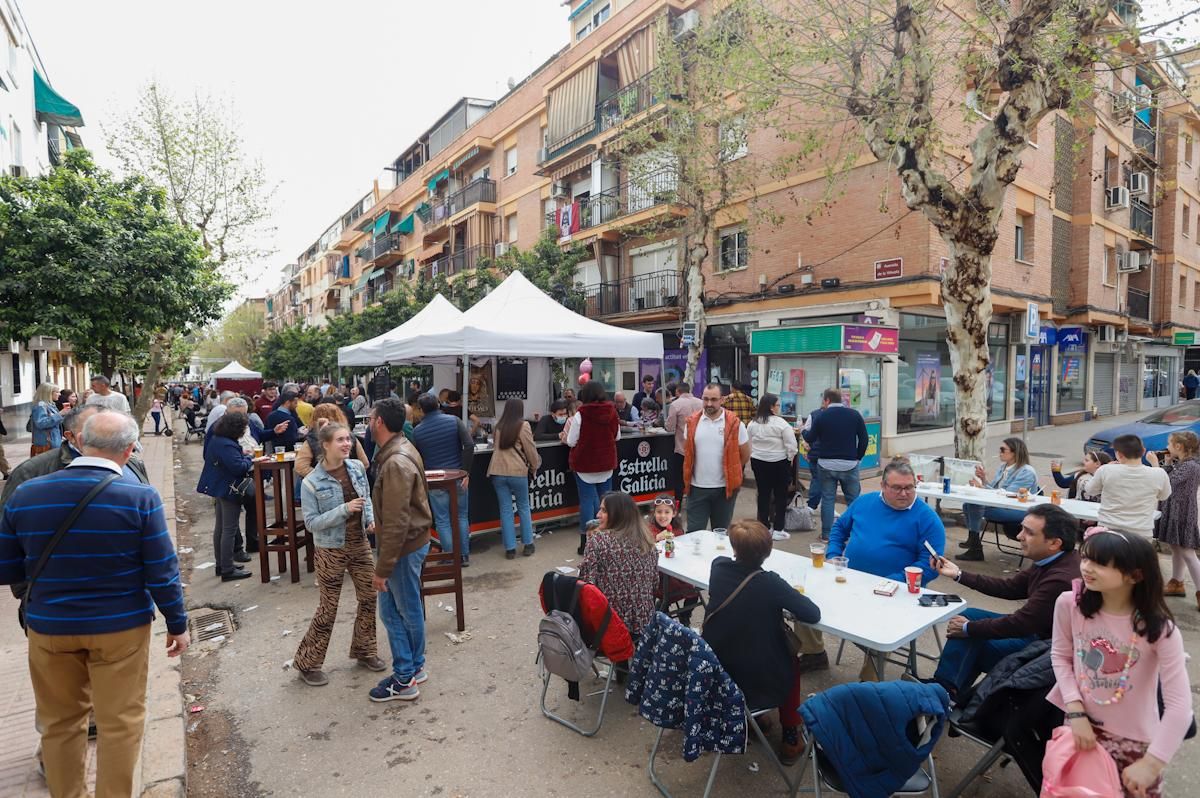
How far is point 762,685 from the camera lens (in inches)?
117

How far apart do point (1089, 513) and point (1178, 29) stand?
16.3ft

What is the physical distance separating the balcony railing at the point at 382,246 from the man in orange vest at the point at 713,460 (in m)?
33.0

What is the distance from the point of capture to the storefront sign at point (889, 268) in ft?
42.4

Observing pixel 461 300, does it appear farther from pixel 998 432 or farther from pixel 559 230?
pixel 998 432

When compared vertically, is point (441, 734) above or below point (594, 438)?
below

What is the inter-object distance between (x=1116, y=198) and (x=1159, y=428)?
1218 cm

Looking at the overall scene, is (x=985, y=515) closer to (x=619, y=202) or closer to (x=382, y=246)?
(x=619, y=202)

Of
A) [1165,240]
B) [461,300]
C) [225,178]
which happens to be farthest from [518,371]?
[1165,240]

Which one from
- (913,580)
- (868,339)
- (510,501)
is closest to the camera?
(913,580)

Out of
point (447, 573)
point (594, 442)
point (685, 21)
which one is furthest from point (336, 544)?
point (685, 21)

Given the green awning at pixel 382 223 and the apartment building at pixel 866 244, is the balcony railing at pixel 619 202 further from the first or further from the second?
the green awning at pixel 382 223

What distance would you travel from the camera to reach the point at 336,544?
162 inches

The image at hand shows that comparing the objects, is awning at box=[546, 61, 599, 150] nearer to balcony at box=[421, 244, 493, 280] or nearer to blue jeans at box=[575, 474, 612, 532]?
balcony at box=[421, 244, 493, 280]

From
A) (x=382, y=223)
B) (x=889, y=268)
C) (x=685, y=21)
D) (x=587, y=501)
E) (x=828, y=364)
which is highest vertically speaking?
(x=685, y=21)
